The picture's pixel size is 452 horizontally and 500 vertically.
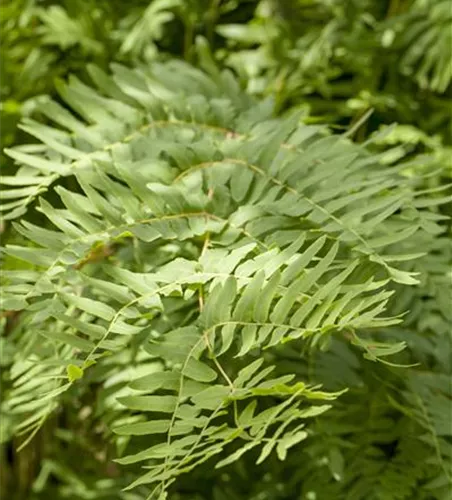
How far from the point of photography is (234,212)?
2.53ft

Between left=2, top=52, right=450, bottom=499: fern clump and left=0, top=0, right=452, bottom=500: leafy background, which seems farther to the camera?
left=0, top=0, right=452, bottom=500: leafy background

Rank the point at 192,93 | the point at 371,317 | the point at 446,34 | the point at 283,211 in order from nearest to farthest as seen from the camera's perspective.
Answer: the point at 371,317 < the point at 283,211 < the point at 192,93 < the point at 446,34

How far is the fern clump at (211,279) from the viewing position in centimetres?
Result: 63

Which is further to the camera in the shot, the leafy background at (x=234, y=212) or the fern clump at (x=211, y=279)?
the leafy background at (x=234, y=212)

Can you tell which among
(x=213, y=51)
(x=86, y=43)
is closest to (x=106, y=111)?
(x=86, y=43)

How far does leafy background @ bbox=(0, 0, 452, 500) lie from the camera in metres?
0.76

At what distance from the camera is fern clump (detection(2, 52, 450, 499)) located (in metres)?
0.63

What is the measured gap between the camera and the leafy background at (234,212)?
0.76m

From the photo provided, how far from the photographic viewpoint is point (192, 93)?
3.29 feet

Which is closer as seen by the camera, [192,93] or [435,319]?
[435,319]

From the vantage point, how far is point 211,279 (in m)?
0.68

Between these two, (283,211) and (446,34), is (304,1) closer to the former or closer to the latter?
(446,34)

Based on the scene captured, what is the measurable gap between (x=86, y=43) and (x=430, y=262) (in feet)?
1.84

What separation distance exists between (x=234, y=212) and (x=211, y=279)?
11 centimetres
